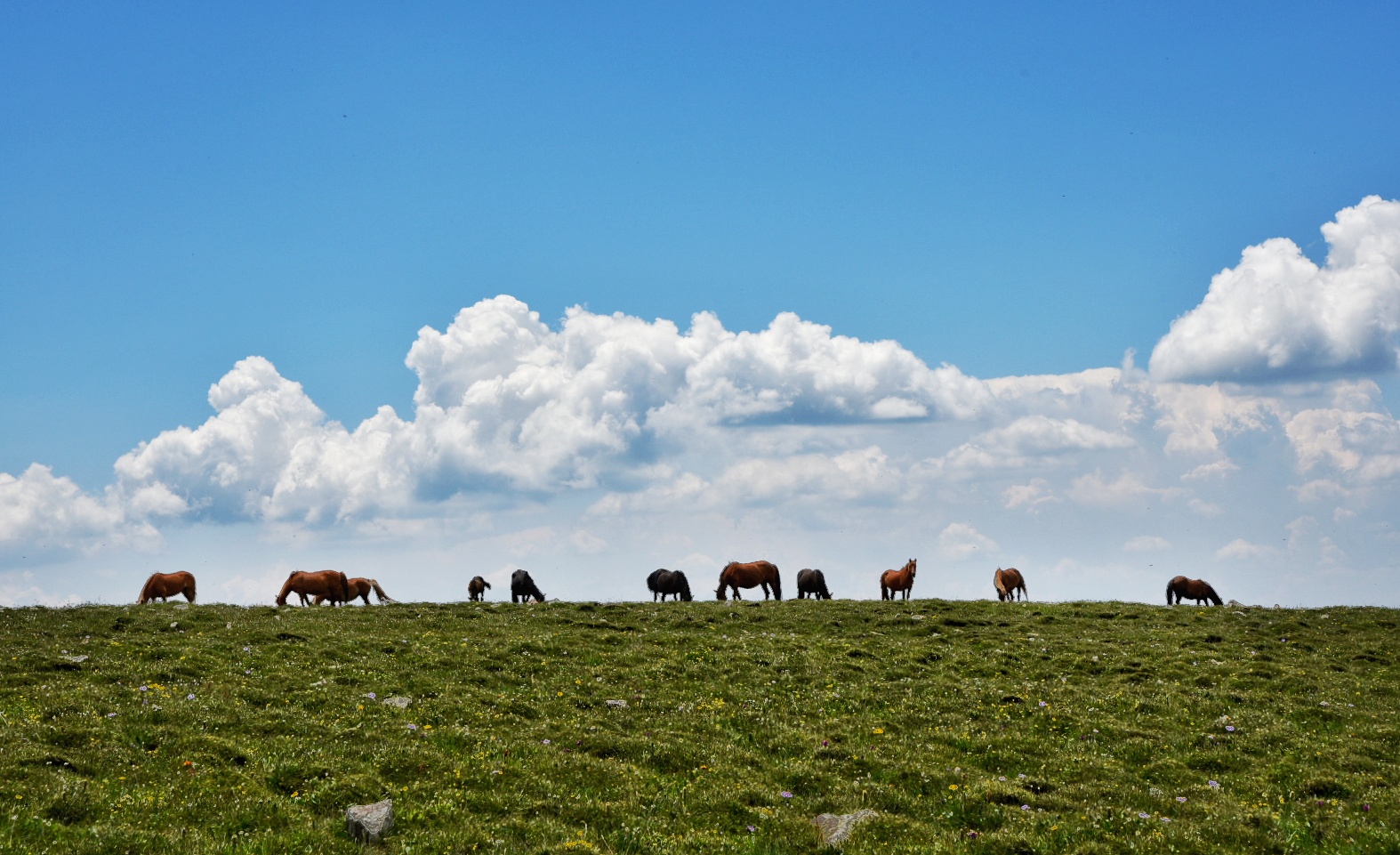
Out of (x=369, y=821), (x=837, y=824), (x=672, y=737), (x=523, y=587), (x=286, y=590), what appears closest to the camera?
(x=369, y=821)

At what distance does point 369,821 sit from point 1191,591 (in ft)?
166

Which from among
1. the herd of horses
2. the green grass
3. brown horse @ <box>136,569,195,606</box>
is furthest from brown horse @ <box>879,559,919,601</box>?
brown horse @ <box>136,569,195,606</box>

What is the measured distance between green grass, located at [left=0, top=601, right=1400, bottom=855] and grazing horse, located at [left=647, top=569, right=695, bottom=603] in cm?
1632

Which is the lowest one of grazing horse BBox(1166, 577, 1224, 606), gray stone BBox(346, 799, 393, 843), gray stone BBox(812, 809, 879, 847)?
gray stone BBox(812, 809, 879, 847)

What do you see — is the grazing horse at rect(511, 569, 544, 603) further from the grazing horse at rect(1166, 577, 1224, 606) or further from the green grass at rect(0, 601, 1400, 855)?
the grazing horse at rect(1166, 577, 1224, 606)

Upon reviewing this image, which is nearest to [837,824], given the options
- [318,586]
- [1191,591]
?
[318,586]

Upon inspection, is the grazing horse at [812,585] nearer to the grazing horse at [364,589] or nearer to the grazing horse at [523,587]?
the grazing horse at [523,587]

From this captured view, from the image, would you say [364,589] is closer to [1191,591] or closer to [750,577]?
[750,577]

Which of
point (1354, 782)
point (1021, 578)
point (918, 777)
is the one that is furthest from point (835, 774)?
point (1021, 578)

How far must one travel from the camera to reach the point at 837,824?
55.4 feet

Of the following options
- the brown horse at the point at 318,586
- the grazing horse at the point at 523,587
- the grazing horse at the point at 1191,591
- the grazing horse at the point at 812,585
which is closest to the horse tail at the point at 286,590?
the brown horse at the point at 318,586

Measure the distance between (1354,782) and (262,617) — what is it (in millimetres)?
33992

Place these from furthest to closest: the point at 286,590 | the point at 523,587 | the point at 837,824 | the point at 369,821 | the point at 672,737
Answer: the point at 523,587 → the point at 286,590 → the point at 672,737 → the point at 837,824 → the point at 369,821

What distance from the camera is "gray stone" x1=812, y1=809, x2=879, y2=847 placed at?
53.5 ft
